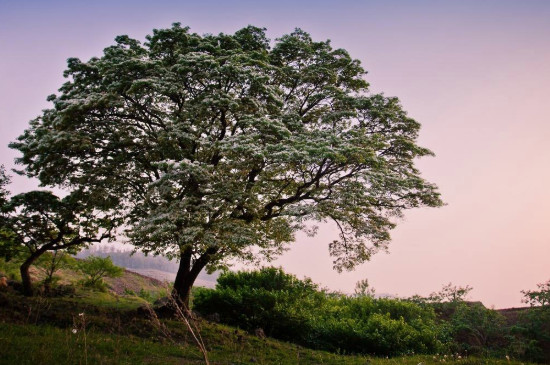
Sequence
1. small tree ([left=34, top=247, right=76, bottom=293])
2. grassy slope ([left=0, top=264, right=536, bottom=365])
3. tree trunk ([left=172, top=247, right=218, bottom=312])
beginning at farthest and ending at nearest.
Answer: small tree ([left=34, top=247, right=76, bottom=293]) < tree trunk ([left=172, top=247, right=218, bottom=312]) < grassy slope ([left=0, top=264, right=536, bottom=365])

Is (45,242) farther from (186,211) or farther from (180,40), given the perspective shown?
(180,40)

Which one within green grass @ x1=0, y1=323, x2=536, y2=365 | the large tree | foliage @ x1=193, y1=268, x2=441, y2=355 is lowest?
green grass @ x1=0, y1=323, x2=536, y2=365

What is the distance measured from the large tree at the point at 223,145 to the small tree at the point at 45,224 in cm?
115

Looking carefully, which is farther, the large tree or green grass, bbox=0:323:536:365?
the large tree

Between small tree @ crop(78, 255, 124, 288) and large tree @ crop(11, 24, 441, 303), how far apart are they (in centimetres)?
865

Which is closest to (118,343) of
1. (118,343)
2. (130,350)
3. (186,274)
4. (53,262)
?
(118,343)

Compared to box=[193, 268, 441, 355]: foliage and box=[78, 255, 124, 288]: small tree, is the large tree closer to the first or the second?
box=[193, 268, 441, 355]: foliage

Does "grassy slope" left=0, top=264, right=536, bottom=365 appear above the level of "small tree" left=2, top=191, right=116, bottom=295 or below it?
below

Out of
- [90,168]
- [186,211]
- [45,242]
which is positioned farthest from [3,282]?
[186,211]

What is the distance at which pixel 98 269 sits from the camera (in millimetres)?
24766

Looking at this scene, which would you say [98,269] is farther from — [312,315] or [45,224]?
[312,315]

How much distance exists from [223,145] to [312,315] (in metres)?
8.98

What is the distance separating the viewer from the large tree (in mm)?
14094

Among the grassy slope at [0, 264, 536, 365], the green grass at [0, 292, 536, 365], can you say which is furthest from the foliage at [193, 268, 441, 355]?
the green grass at [0, 292, 536, 365]
